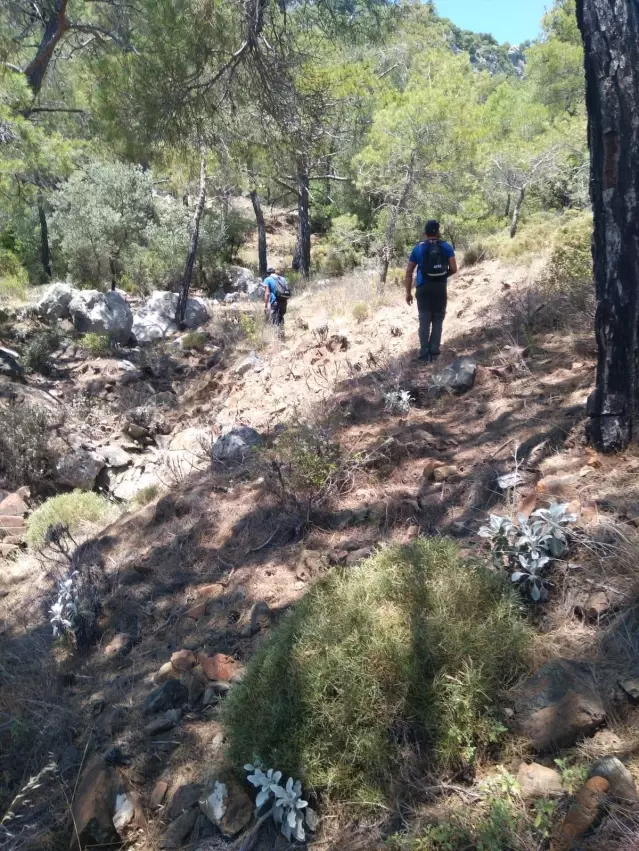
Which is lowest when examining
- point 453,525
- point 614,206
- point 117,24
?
point 453,525

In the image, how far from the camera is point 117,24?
1028cm

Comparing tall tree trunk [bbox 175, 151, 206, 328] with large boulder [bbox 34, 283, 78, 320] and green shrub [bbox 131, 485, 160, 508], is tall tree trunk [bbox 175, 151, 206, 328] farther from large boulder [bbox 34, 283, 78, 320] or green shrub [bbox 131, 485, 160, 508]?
green shrub [bbox 131, 485, 160, 508]

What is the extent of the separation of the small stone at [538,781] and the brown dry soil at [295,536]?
1.02ft

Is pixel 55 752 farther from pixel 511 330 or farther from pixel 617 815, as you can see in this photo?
pixel 511 330

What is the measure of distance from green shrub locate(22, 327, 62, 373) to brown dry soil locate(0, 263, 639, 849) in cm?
692

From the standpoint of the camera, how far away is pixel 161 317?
49.7ft

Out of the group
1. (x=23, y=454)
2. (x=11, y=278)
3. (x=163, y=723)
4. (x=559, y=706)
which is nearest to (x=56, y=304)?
(x=11, y=278)

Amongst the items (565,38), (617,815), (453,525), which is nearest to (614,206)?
(453,525)

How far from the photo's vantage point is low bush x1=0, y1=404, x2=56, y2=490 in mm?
8031

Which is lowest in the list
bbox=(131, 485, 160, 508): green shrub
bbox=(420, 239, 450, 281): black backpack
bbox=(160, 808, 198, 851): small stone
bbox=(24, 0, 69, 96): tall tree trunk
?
bbox=(131, 485, 160, 508): green shrub

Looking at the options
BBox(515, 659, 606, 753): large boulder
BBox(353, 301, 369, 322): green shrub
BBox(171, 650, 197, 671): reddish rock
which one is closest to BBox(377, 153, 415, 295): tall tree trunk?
BBox(353, 301, 369, 322): green shrub

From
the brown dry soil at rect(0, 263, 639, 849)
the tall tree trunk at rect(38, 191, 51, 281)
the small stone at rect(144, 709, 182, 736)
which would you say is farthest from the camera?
the tall tree trunk at rect(38, 191, 51, 281)

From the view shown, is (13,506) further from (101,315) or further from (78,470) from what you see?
(101,315)

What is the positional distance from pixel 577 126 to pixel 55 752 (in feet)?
59.5
